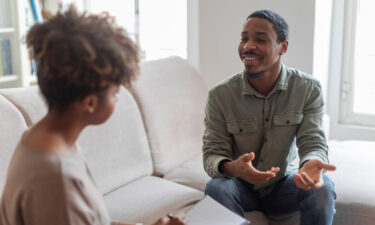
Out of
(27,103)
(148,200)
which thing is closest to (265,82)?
(148,200)

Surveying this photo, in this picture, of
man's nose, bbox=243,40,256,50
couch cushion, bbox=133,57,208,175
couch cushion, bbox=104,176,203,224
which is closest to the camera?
couch cushion, bbox=104,176,203,224

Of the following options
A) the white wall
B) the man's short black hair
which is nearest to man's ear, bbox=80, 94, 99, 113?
the man's short black hair

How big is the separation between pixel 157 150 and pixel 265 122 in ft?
1.75

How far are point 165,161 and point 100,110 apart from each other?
1254 millimetres

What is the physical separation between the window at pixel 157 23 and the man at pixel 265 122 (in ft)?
4.73

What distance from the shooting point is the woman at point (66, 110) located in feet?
2.57

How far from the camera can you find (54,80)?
0.80m

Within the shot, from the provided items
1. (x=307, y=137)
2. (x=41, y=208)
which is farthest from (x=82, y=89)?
(x=307, y=137)

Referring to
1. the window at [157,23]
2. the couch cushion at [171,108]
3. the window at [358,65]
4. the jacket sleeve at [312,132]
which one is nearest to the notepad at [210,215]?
the jacket sleeve at [312,132]

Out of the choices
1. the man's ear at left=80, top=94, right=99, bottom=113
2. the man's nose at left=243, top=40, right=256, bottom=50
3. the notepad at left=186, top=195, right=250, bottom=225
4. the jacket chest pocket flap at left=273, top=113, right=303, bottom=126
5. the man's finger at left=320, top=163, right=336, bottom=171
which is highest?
the man's nose at left=243, top=40, right=256, bottom=50

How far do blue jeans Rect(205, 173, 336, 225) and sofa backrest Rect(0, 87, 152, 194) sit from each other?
39 cm

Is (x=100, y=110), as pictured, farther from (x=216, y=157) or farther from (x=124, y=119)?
(x=124, y=119)

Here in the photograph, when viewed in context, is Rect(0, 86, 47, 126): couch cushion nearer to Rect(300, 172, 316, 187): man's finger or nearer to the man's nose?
the man's nose

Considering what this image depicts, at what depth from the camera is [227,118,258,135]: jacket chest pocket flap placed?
176cm
